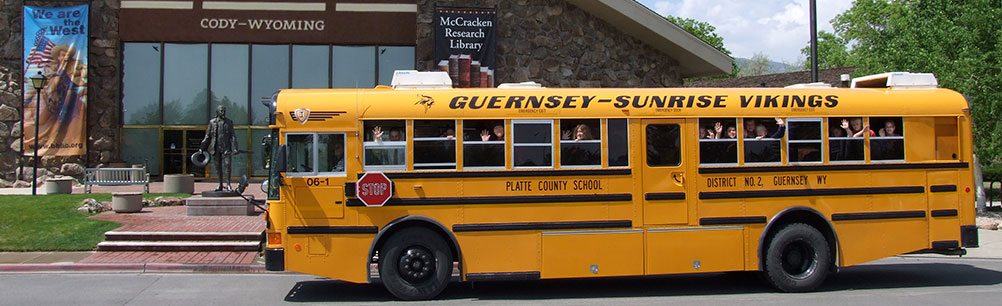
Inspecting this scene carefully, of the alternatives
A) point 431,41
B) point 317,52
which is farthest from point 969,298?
point 317,52

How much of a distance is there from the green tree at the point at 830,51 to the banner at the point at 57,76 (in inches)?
1872

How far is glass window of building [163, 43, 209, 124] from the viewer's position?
23.3 meters

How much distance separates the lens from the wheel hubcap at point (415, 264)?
8.42 meters

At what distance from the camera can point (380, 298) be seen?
8.89 metres

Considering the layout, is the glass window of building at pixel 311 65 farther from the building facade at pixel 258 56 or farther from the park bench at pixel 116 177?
the park bench at pixel 116 177

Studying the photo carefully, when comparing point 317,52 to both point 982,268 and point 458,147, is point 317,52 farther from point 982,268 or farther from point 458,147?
point 982,268

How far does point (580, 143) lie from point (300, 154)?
314 centimetres

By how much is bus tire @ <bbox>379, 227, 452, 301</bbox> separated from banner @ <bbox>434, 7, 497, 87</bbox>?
13963 millimetres

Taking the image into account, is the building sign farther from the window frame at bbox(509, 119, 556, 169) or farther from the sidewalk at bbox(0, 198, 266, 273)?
the window frame at bbox(509, 119, 556, 169)

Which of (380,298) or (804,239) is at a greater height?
(804,239)

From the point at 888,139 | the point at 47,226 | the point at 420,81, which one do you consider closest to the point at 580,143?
the point at 420,81

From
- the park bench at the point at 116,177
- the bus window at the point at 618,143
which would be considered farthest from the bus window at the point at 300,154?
the park bench at the point at 116,177

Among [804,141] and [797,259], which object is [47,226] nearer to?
[797,259]

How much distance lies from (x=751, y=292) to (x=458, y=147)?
404 centimetres
